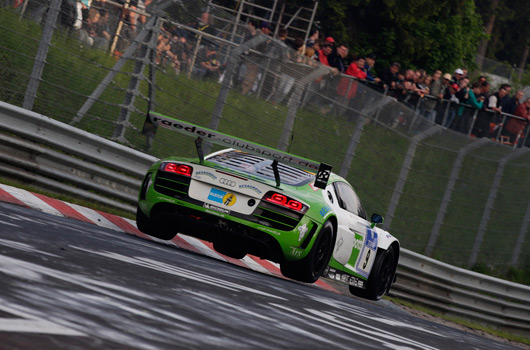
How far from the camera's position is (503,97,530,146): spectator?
21.8 m

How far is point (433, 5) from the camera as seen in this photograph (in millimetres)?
36250

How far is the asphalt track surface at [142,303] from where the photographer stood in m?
4.57

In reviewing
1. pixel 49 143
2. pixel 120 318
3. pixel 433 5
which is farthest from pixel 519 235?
pixel 433 5

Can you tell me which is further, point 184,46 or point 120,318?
point 184,46

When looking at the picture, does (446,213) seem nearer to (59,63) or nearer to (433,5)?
(59,63)

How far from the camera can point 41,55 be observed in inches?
485

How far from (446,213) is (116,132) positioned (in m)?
6.16

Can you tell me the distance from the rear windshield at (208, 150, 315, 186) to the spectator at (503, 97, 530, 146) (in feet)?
37.5

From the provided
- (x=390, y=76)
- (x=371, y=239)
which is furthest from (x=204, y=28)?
(x=390, y=76)

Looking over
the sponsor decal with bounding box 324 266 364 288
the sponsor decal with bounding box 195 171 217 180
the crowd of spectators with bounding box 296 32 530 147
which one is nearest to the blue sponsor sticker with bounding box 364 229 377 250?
the sponsor decal with bounding box 324 266 364 288

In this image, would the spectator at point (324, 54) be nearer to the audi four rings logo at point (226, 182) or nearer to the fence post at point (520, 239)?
the fence post at point (520, 239)

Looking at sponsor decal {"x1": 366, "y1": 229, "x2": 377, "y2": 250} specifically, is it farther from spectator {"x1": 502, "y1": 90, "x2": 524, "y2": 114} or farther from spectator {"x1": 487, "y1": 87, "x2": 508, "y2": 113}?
spectator {"x1": 502, "y1": 90, "x2": 524, "y2": 114}

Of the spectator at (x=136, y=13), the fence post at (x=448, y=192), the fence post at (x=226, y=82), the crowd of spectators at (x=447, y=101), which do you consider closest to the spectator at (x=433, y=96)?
the crowd of spectators at (x=447, y=101)

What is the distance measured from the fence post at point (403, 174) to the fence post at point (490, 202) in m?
2.09
